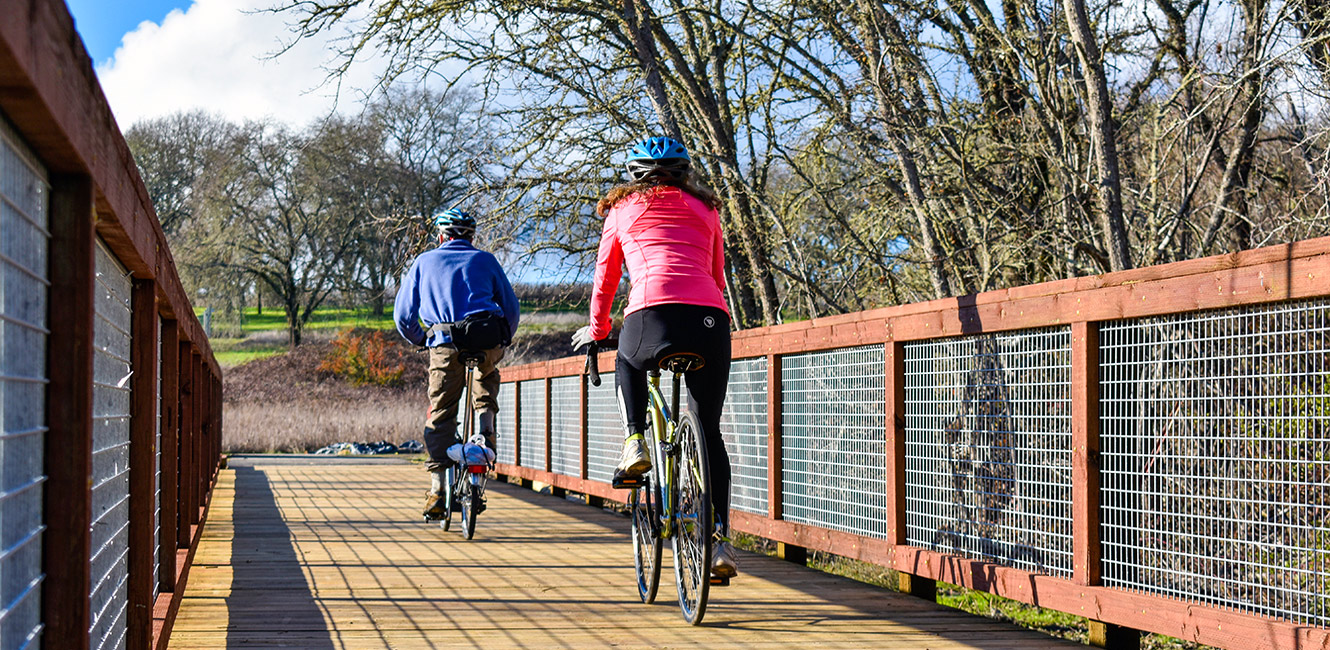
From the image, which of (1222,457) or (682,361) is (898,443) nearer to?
(682,361)

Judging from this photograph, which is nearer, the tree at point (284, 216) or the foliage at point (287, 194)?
the foliage at point (287, 194)

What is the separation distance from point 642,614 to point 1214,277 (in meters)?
2.04

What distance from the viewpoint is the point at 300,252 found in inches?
1431

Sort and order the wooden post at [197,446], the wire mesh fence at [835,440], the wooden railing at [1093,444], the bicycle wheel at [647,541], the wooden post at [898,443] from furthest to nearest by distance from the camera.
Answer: the wooden post at [197,446]
the wire mesh fence at [835,440]
the wooden post at [898,443]
the bicycle wheel at [647,541]
the wooden railing at [1093,444]

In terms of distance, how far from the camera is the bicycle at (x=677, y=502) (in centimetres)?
382

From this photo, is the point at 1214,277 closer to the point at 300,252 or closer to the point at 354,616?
the point at 354,616

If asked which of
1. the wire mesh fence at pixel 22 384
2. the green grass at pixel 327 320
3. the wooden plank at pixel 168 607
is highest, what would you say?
the green grass at pixel 327 320

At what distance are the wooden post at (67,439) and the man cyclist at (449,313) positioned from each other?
4.50 meters

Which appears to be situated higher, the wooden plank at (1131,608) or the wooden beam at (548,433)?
the wooden beam at (548,433)

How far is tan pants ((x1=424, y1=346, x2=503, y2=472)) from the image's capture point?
661 centimetres

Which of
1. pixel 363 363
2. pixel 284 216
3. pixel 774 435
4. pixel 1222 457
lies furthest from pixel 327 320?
pixel 1222 457

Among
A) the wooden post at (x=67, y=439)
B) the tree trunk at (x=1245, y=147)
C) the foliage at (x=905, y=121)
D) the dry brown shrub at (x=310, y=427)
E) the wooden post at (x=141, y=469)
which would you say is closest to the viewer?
the wooden post at (x=67, y=439)

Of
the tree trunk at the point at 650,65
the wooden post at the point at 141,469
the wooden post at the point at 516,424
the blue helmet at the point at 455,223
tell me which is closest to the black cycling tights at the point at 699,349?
the wooden post at the point at 141,469

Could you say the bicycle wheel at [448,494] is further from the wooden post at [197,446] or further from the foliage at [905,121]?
the foliage at [905,121]
